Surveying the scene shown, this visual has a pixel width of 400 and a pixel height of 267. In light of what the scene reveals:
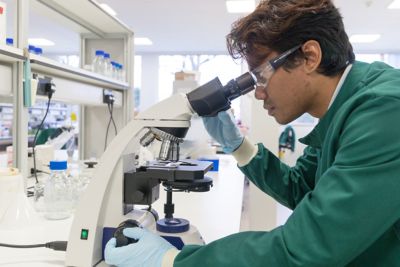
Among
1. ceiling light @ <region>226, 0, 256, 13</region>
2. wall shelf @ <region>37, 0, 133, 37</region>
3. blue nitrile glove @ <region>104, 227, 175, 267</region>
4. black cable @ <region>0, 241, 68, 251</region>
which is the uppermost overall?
ceiling light @ <region>226, 0, 256, 13</region>

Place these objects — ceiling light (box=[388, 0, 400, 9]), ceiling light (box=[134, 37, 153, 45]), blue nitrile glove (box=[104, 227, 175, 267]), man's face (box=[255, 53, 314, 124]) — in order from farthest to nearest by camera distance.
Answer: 1. ceiling light (box=[134, 37, 153, 45])
2. ceiling light (box=[388, 0, 400, 9])
3. man's face (box=[255, 53, 314, 124])
4. blue nitrile glove (box=[104, 227, 175, 267])

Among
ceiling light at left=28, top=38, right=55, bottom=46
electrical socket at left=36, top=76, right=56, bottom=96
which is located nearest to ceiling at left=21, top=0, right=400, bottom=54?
ceiling light at left=28, top=38, right=55, bottom=46

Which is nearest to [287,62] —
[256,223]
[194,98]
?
[194,98]

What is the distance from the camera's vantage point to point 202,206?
1.40 meters

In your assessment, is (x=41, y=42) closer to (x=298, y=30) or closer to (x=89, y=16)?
(x=89, y=16)

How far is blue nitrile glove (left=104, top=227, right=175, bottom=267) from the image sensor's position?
69cm

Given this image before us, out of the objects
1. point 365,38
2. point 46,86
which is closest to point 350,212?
point 46,86

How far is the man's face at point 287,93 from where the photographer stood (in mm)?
807

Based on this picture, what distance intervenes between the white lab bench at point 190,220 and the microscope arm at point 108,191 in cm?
8

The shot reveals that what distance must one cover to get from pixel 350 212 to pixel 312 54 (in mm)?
379

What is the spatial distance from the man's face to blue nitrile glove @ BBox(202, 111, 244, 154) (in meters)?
0.26

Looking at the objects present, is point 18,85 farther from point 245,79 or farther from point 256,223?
point 256,223

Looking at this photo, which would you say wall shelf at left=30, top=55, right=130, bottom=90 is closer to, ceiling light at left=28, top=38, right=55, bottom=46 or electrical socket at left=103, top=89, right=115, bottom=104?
electrical socket at left=103, top=89, right=115, bottom=104

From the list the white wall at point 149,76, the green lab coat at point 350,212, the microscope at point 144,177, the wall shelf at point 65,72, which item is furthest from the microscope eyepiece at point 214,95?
the white wall at point 149,76
